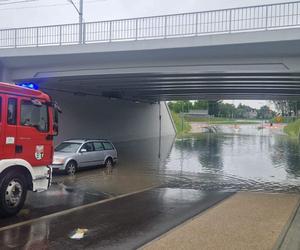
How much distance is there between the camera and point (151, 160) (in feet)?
79.9

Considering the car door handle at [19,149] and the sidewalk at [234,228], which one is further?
the car door handle at [19,149]

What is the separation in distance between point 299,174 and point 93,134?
21.3m

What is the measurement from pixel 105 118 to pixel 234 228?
32.0m

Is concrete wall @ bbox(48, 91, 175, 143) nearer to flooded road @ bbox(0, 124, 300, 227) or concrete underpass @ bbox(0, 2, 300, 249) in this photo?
concrete underpass @ bbox(0, 2, 300, 249)

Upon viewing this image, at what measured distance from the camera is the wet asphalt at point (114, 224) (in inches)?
276

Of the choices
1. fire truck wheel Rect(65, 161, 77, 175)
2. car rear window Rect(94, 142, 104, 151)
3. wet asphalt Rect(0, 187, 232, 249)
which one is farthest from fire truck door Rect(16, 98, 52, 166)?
car rear window Rect(94, 142, 104, 151)

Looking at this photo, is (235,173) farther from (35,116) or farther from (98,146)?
(35,116)

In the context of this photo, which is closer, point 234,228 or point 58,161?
point 234,228

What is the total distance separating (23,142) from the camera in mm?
9430

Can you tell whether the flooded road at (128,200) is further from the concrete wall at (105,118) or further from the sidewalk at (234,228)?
the concrete wall at (105,118)

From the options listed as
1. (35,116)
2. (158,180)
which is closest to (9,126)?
(35,116)

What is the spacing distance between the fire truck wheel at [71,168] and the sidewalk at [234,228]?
8.06 meters

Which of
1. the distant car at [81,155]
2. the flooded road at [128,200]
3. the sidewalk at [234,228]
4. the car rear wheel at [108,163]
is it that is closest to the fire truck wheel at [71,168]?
the distant car at [81,155]

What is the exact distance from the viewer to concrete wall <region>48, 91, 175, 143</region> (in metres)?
32.5
